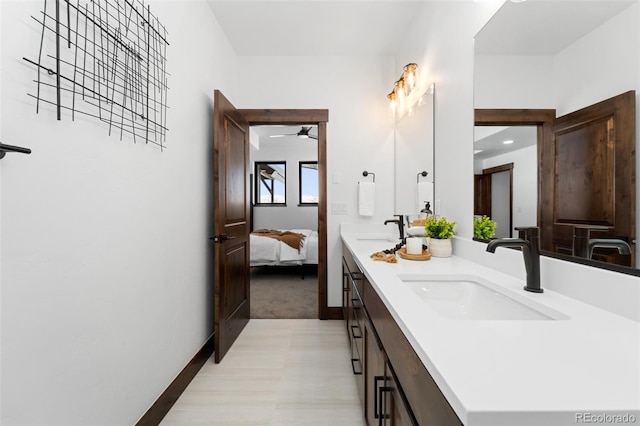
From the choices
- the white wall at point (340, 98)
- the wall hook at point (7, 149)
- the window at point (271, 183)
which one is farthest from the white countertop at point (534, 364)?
the window at point (271, 183)

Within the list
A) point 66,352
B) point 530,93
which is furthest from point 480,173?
point 66,352

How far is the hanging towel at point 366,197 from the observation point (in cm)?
292

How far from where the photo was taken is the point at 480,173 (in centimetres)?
147

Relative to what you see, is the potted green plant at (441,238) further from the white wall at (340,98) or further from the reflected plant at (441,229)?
the white wall at (340,98)

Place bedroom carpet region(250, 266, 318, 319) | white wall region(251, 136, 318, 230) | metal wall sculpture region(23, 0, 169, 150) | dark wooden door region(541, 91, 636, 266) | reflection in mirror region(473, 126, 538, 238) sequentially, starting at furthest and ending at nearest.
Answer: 1. white wall region(251, 136, 318, 230)
2. bedroom carpet region(250, 266, 318, 319)
3. reflection in mirror region(473, 126, 538, 238)
4. metal wall sculpture region(23, 0, 169, 150)
5. dark wooden door region(541, 91, 636, 266)

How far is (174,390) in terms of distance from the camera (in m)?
1.71

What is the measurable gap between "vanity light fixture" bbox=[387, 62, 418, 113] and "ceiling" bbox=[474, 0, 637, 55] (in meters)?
0.99

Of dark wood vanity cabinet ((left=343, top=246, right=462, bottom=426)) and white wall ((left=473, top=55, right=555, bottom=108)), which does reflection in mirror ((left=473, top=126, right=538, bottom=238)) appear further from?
dark wood vanity cabinet ((left=343, top=246, right=462, bottom=426))

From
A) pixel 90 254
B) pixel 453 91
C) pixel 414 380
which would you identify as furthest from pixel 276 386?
pixel 453 91

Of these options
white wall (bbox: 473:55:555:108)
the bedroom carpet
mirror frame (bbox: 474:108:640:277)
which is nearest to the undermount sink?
mirror frame (bbox: 474:108:640:277)

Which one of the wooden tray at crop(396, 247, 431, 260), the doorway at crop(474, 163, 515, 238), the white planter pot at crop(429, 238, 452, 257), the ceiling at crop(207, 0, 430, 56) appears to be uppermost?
the ceiling at crop(207, 0, 430, 56)

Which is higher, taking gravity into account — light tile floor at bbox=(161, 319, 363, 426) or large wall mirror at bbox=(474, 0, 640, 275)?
large wall mirror at bbox=(474, 0, 640, 275)

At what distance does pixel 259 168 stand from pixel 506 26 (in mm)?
5996

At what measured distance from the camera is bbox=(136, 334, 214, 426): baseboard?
4.86 ft
